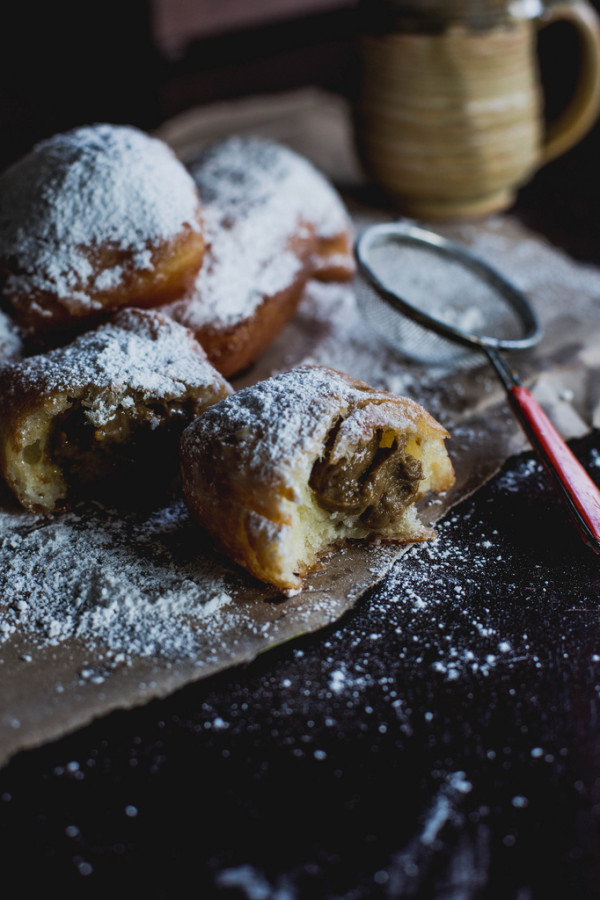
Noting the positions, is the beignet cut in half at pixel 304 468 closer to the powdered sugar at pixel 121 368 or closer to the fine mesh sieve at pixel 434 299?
the powdered sugar at pixel 121 368

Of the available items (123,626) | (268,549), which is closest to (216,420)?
(268,549)

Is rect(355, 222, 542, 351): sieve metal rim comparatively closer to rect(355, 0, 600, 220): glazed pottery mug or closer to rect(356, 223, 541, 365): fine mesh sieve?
rect(356, 223, 541, 365): fine mesh sieve

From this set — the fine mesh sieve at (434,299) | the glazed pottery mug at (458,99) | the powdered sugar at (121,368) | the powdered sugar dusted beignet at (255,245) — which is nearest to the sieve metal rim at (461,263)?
the fine mesh sieve at (434,299)

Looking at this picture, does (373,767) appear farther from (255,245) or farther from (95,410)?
(255,245)

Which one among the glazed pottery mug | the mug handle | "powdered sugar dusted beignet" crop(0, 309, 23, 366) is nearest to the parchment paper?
"powdered sugar dusted beignet" crop(0, 309, 23, 366)

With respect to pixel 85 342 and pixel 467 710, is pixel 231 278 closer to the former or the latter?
pixel 85 342

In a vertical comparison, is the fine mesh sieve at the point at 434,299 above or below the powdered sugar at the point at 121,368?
below
